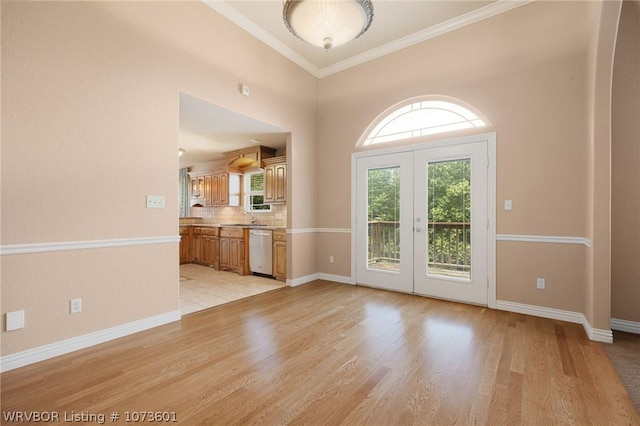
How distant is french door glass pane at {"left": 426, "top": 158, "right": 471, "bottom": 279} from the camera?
148 inches

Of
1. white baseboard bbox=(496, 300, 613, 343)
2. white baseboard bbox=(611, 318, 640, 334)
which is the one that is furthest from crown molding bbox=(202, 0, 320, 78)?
white baseboard bbox=(611, 318, 640, 334)

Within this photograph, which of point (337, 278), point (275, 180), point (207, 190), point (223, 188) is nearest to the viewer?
point (337, 278)

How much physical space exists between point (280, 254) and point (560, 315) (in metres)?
3.95

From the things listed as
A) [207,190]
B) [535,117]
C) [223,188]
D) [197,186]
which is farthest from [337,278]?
[197,186]

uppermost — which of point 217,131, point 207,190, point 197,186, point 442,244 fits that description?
point 217,131

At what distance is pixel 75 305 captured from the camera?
8.13 ft

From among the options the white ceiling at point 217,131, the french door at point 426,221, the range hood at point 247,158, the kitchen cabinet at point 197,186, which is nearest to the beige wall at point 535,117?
the french door at point 426,221

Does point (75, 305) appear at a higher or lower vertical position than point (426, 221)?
lower

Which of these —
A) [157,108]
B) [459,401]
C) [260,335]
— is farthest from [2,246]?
[459,401]

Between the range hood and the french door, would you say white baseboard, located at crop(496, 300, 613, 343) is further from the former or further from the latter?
the range hood

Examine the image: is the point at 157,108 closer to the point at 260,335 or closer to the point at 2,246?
the point at 2,246

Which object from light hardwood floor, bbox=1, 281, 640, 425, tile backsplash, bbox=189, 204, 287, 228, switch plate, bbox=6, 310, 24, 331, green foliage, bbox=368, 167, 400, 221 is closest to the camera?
light hardwood floor, bbox=1, 281, 640, 425

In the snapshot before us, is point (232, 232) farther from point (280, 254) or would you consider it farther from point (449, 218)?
point (449, 218)

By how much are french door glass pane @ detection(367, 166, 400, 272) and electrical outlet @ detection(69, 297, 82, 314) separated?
3625 mm
